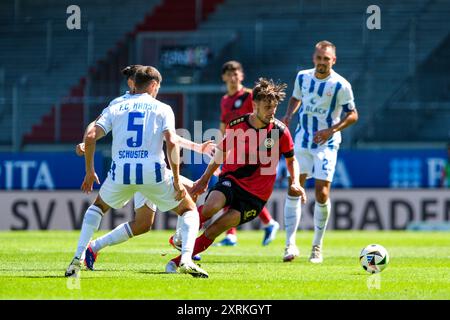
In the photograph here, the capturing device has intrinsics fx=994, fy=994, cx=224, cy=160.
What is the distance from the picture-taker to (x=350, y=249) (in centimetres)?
1430

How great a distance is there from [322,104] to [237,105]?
2964 mm

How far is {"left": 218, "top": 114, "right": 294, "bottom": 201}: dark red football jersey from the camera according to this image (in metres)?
10.1

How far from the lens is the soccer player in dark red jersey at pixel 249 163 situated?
977 cm

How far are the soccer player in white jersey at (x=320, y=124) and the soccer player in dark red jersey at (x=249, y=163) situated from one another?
60.8 inches

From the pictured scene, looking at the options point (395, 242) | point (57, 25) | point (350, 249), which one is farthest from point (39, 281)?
point (57, 25)

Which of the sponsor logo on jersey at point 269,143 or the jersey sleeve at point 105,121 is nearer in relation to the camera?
the jersey sleeve at point 105,121

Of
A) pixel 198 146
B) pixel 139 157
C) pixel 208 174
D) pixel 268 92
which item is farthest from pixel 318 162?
pixel 139 157

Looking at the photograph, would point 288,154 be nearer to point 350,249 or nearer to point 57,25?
point 350,249

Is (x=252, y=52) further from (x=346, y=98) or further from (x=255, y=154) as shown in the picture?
(x=255, y=154)

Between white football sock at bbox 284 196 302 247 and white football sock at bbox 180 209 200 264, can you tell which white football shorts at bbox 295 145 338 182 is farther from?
white football sock at bbox 180 209 200 264

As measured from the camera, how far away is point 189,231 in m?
8.94

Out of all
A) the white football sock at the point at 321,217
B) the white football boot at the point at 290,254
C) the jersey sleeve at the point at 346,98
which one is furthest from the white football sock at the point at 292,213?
the jersey sleeve at the point at 346,98

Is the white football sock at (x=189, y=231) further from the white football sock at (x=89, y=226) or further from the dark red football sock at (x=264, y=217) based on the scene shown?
the dark red football sock at (x=264, y=217)
